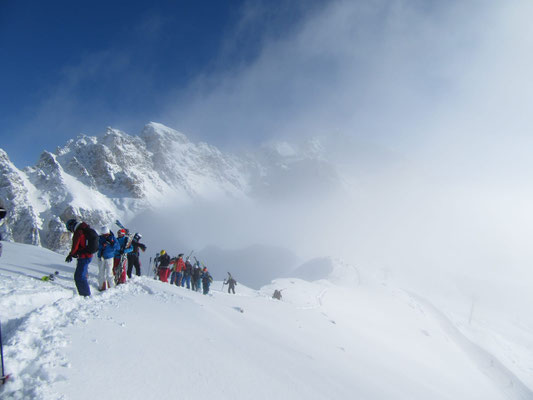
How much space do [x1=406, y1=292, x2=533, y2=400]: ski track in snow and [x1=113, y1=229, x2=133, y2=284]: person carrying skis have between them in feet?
130

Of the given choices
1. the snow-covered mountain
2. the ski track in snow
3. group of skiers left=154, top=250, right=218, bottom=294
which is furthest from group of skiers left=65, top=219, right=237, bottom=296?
the snow-covered mountain

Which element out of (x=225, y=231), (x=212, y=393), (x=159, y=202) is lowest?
(x=212, y=393)

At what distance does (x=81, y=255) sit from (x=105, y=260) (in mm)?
1349

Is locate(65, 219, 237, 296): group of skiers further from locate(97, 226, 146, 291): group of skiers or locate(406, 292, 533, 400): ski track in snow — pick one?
locate(406, 292, 533, 400): ski track in snow

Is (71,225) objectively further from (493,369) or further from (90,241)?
(493,369)

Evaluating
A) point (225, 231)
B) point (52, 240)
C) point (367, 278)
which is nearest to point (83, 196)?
point (52, 240)

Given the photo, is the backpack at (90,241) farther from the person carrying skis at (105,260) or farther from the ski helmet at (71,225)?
the person carrying skis at (105,260)

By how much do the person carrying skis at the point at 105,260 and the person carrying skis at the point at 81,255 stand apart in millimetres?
1185

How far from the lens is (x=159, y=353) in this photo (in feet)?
15.3

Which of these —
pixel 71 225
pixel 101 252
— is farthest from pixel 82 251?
pixel 101 252

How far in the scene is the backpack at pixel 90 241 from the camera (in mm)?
7306

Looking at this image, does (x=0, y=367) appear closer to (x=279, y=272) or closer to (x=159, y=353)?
(x=159, y=353)

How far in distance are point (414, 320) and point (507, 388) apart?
1085 centimetres

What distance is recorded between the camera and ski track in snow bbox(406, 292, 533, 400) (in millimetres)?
34469
